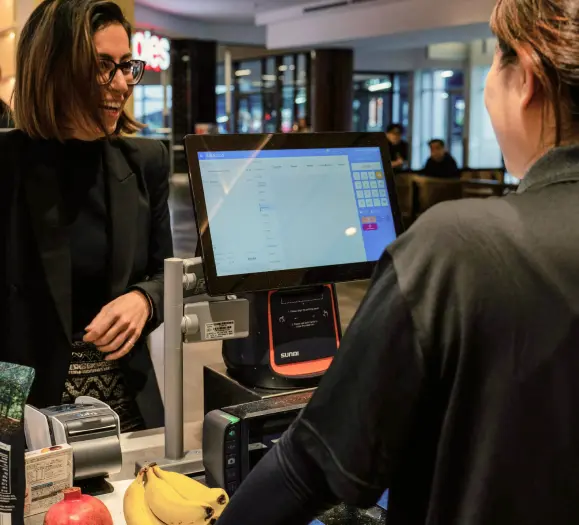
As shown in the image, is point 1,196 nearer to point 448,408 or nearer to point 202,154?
point 202,154

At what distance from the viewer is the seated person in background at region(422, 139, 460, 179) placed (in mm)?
12039

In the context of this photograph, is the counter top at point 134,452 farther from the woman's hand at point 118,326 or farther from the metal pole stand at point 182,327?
the woman's hand at point 118,326

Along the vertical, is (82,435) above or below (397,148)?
below

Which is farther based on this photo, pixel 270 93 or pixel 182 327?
pixel 270 93

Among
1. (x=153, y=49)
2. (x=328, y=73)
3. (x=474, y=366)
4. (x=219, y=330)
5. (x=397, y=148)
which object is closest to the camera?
(x=474, y=366)

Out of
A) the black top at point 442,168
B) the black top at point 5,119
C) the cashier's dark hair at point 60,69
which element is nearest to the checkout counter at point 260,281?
the cashier's dark hair at point 60,69

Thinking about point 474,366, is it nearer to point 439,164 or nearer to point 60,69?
point 60,69

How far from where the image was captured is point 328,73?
16312 millimetres

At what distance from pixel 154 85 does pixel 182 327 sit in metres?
26.3

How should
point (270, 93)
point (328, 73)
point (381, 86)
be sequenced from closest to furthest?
point (328, 73), point (381, 86), point (270, 93)

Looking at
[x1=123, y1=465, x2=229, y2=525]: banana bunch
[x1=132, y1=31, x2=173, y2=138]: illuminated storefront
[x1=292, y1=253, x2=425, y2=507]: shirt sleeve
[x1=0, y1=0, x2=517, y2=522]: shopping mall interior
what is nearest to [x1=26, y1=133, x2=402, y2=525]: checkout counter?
[x1=123, y1=465, x2=229, y2=525]: banana bunch

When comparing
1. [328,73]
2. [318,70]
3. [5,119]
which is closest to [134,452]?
[5,119]

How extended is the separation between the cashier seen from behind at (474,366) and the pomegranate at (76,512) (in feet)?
1.35

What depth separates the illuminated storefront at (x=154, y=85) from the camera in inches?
684
